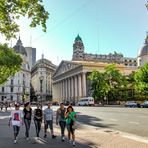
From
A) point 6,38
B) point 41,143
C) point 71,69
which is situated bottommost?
point 41,143

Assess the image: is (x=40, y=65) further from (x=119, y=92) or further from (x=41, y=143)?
(x=41, y=143)

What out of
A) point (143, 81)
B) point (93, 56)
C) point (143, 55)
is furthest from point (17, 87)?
point (143, 81)

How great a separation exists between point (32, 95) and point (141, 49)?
6806 cm

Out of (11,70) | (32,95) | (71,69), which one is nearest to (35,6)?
(11,70)

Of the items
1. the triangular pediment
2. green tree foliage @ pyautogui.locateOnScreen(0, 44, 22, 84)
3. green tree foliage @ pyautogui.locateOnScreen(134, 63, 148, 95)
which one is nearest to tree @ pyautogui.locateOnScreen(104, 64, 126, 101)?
green tree foliage @ pyautogui.locateOnScreen(134, 63, 148, 95)

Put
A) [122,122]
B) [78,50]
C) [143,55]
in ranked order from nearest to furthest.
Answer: [122,122], [143,55], [78,50]

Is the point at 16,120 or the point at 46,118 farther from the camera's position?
the point at 46,118

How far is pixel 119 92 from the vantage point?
101500 mm

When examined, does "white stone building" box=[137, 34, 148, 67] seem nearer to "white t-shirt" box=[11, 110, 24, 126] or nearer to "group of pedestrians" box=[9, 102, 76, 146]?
"group of pedestrians" box=[9, 102, 76, 146]

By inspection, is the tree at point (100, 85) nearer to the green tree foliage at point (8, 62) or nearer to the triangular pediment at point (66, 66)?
the triangular pediment at point (66, 66)

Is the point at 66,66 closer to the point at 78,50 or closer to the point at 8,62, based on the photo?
the point at 78,50

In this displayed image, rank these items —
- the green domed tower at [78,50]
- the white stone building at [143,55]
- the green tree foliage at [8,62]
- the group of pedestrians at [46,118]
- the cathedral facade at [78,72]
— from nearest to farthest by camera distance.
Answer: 1. the group of pedestrians at [46,118]
2. the green tree foliage at [8,62]
3. the cathedral facade at [78,72]
4. the white stone building at [143,55]
5. the green domed tower at [78,50]

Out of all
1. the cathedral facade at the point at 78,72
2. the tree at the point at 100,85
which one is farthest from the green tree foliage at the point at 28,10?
the cathedral facade at the point at 78,72

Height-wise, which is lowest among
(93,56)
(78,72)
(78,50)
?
(78,72)
